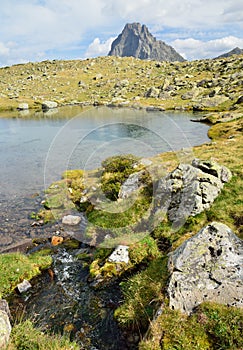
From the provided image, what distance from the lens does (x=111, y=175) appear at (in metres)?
25.6

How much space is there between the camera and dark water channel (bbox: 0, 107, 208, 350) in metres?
12.1

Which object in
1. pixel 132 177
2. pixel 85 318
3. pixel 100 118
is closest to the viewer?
pixel 85 318

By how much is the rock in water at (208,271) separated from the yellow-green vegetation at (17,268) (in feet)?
28.5

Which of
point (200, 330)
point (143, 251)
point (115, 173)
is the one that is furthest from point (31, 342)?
point (115, 173)

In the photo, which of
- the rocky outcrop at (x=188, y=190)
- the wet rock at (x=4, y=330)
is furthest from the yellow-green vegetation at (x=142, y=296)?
the wet rock at (x=4, y=330)

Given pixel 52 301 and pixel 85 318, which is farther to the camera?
pixel 52 301

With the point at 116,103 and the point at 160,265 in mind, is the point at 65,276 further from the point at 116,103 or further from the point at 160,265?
the point at 116,103

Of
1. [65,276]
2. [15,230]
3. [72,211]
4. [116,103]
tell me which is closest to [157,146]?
[72,211]

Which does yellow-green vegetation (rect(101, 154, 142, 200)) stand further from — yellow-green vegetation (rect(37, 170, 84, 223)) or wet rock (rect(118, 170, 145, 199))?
yellow-green vegetation (rect(37, 170, 84, 223))

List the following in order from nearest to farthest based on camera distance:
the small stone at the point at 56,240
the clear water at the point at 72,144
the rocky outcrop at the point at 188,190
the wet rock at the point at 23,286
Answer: the wet rock at the point at 23,286 → the rocky outcrop at the point at 188,190 → the small stone at the point at 56,240 → the clear water at the point at 72,144

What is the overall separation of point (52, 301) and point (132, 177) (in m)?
11.6

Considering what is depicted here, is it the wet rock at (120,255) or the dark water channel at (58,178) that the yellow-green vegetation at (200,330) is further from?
the wet rock at (120,255)

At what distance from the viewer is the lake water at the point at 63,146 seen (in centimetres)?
3212

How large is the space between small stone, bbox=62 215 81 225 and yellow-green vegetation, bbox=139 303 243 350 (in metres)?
13.6
